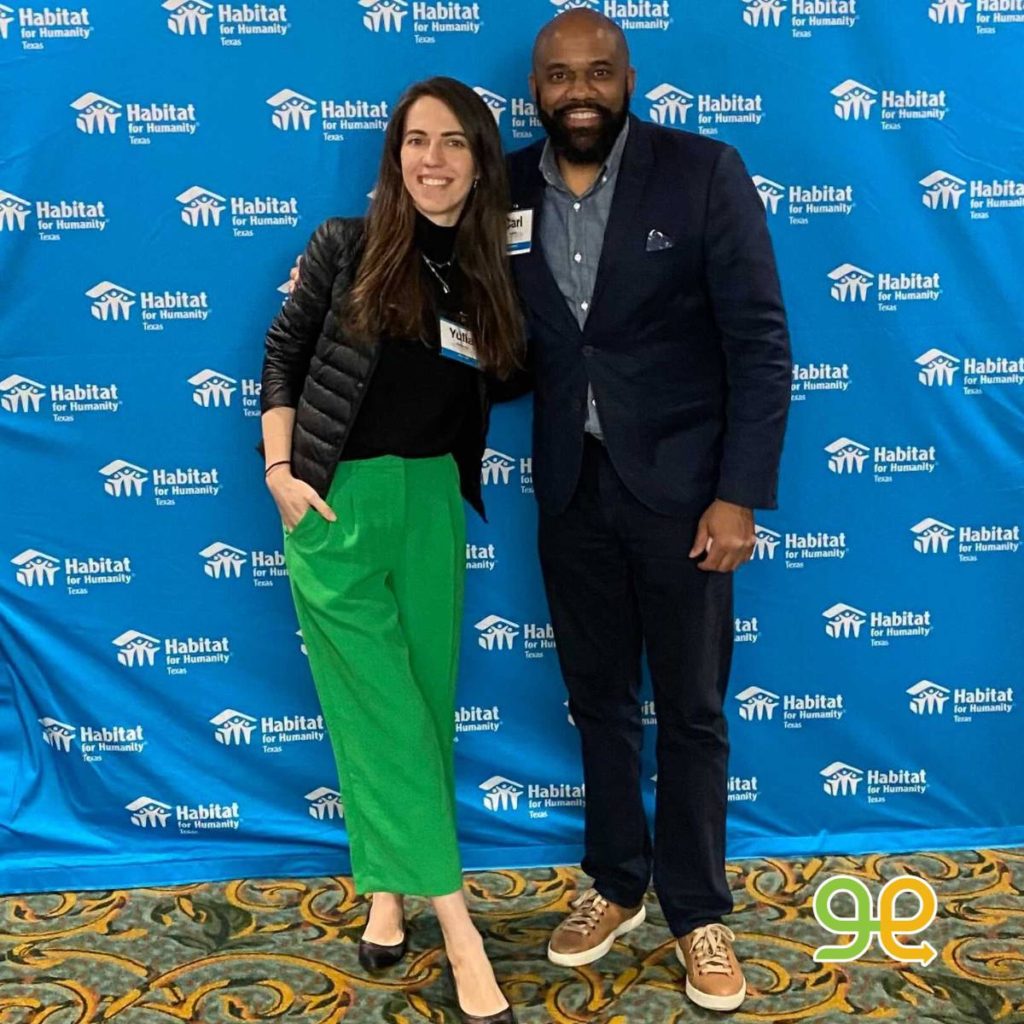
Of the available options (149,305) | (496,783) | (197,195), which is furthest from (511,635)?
(197,195)

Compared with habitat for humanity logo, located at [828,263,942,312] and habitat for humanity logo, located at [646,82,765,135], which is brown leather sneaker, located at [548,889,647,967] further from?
habitat for humanity logo, located at [646,82,765,135]

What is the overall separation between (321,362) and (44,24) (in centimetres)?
99

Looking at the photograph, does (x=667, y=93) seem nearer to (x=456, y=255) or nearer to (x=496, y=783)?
(x=456, y=255)

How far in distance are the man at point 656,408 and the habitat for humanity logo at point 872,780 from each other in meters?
0.56

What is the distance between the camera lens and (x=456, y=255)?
2.12 m

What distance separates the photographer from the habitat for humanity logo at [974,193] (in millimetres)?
2512

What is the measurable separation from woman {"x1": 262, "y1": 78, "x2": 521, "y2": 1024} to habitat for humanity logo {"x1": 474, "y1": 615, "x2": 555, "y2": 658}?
0.39m

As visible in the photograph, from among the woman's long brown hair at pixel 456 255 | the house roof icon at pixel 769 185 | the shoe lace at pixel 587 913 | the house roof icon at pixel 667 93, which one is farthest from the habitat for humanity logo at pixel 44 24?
the shoe lace at pixel 587 913

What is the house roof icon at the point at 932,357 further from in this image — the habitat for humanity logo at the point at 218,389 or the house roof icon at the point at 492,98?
the habitat for humanity logo at the point at 218,389

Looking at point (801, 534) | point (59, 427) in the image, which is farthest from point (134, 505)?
point (801, 534)

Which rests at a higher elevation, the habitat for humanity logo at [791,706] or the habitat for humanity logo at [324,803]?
the habitat for humanity logo at [791,706]

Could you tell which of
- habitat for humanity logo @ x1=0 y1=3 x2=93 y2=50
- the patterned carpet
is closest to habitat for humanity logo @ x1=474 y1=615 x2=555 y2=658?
the patterned carpet

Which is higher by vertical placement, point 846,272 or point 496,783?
point 846,272

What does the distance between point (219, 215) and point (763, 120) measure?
46.8 inches
